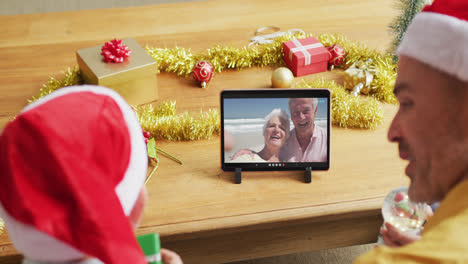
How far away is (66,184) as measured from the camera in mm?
658

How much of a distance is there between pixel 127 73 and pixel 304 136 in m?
0.49

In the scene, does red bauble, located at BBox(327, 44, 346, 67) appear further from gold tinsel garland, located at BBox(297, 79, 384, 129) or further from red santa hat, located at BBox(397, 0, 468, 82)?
red santa hat, located at BBox(397, 0, 468, 82)

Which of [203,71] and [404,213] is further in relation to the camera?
[203,71]

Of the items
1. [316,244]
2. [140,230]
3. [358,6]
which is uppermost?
[358,6]

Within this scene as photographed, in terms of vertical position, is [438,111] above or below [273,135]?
above

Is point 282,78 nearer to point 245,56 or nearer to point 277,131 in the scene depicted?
point 245,56

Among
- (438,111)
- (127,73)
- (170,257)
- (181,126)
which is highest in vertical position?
(438,111)

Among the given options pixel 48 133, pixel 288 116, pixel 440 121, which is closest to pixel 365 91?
pixel 288 116

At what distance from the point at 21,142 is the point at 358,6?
56.4 inches

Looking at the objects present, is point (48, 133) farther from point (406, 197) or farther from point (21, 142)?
point (406, 197)

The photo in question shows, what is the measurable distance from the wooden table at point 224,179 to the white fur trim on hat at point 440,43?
1.35ft

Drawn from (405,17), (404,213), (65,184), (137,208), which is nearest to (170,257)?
(137,208)

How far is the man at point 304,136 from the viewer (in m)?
1.11

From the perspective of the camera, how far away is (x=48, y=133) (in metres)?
0.67
